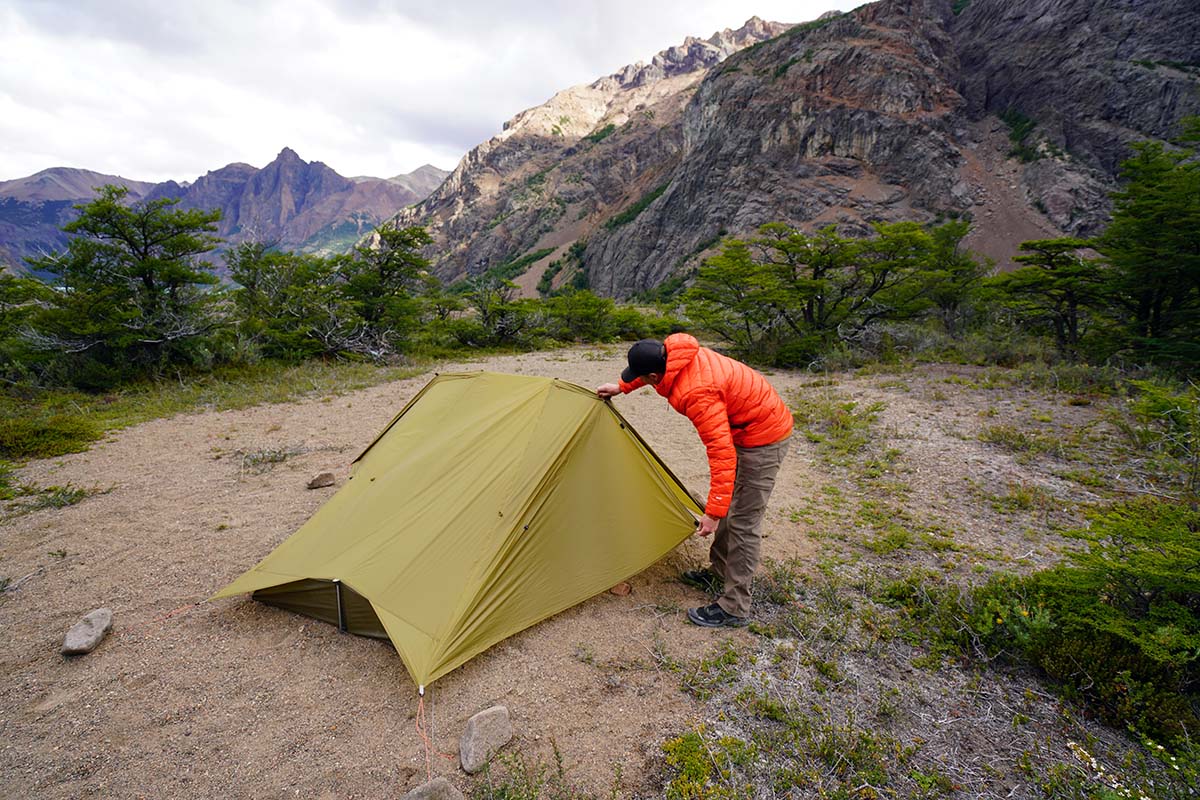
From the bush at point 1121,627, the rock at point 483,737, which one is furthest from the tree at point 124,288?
the bush at point 1121,627

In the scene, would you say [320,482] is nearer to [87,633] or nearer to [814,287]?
[87,633]

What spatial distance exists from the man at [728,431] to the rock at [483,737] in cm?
151

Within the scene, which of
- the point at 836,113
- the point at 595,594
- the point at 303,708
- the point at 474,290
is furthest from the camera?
the point at 836,113

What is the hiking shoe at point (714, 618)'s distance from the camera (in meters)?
3.46

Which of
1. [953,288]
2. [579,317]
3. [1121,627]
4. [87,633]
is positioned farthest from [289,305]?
[953,288]

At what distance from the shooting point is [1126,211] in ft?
30.8

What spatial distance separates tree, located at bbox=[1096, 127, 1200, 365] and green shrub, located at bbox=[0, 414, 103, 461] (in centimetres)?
1809

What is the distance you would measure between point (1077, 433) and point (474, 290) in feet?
58.9

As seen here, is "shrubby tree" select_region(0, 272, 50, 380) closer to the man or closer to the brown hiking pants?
the man

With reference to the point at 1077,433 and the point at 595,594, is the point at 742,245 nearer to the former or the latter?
the point at 1077,433

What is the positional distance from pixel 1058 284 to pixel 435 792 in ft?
46.6

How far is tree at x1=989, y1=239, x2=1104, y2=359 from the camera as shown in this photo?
10.2 m

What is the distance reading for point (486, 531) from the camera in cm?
335

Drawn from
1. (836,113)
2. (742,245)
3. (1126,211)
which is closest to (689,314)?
(742,245)
